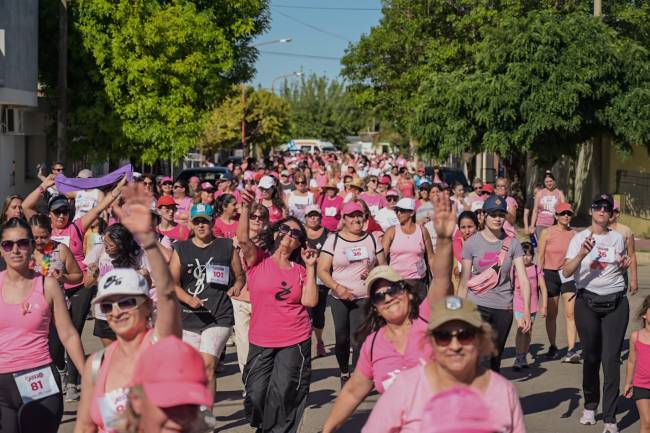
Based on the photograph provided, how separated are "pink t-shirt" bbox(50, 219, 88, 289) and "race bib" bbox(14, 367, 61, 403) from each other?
3.72m

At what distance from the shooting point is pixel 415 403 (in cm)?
416

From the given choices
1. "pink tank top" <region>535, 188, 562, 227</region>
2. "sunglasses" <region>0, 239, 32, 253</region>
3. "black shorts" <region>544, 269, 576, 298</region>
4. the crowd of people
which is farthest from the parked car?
"sunglasses" <region>0, 239, 32, 253</region>

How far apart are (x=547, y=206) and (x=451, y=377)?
14222mm

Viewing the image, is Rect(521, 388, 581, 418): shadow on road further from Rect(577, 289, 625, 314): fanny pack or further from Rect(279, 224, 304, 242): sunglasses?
Rect(279, 224, 304, 242): sunglasses

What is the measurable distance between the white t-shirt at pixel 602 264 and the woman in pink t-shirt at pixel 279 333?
2.46 m

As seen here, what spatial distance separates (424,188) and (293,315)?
1062 cm

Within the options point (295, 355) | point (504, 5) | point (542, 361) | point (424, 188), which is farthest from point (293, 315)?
point (504, 5)

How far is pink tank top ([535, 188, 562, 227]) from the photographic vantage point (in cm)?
1789

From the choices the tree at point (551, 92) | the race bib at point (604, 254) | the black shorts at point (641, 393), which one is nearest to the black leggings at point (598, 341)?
the race bib at point (604, 254)

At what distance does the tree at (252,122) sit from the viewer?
65.9 meters

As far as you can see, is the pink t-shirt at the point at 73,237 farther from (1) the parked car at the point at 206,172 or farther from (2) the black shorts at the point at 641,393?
(1) the parked car at the point at 206,172

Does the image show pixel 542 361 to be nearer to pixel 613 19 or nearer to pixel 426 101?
pixel 426 101

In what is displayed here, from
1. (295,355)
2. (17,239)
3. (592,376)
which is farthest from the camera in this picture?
(592,376)

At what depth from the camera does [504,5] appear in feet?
115
